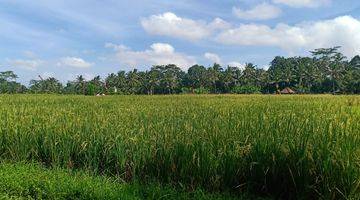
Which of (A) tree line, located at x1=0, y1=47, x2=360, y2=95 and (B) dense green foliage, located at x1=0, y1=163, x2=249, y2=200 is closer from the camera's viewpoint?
(B) dense green foliage, located at x1=0, y1=163, x2=249, y2=200

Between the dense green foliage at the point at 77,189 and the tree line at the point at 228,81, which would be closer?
the dense green foliage at the point at 77,189

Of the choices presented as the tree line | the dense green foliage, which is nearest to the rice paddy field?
the dense green foliage

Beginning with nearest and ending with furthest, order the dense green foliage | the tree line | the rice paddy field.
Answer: the rice paddy field < the dense green foliage < the tree line

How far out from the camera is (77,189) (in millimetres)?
5984

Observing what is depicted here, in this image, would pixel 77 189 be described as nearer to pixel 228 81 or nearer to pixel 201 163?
pixel 201 163

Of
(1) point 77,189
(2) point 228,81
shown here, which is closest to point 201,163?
(1) point 77,189

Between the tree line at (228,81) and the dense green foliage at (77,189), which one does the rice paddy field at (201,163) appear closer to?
the dense green foliage at (77,189)

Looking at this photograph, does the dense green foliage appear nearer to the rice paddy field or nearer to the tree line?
the rice paddy field

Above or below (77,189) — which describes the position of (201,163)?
above

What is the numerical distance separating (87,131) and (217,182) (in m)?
3.11

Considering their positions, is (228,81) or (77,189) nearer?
(77,189)

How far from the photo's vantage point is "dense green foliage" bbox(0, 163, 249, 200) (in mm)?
5824

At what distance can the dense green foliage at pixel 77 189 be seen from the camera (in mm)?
5824

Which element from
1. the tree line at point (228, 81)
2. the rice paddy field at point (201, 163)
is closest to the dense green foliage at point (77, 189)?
the rice paddy field at point (201, 163)
